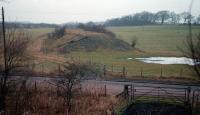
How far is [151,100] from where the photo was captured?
2277cm

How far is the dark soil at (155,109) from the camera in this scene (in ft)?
70.2

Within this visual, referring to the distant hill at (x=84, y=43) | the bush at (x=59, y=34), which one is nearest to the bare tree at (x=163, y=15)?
the bush at (x=59, y=34)

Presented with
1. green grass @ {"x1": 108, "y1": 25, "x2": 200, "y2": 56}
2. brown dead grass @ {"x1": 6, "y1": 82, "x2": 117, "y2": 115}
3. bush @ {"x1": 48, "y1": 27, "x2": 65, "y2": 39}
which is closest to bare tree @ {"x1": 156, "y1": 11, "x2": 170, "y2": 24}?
green grass @ {"x1": 108, "y1": 25, "x2": 200, "y2": 56}

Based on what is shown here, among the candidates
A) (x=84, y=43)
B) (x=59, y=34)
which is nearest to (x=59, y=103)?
(x=84, y=43)

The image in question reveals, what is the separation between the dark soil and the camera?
21.4 m

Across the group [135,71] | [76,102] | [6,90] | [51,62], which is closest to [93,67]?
[135,71]

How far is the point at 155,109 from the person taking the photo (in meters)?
22.1

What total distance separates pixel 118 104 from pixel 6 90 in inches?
336

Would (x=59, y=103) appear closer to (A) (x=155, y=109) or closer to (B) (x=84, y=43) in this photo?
(A) (x=155, y=109)

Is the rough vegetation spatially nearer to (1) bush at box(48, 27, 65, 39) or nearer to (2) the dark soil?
(1) bush at box(48, 27, 65, 39)

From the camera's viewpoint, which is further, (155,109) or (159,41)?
(159,41)

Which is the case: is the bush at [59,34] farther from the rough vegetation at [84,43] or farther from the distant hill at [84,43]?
the distant hill at [84,43]

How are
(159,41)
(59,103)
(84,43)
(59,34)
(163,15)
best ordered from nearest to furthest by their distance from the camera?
(59,103) → (84,43) → (59,34) → (159,41) → (163,15)

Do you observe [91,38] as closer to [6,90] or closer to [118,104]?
[118,104]
